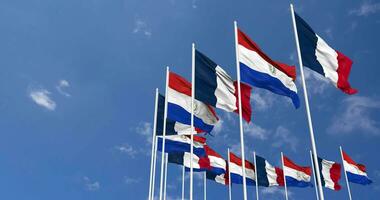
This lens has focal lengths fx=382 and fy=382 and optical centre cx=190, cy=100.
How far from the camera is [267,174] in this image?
35.2m

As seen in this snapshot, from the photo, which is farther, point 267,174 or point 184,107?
point 267,174

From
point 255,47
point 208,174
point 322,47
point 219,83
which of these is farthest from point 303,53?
point 208,174

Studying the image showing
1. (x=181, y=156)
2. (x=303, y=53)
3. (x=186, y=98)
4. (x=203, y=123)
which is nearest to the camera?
(x=303, y=53)

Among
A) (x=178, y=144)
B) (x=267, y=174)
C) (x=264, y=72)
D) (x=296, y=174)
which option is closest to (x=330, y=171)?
(x=296, y=174)

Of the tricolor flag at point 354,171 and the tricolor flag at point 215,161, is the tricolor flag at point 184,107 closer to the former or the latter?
the tricolor flag at point 215,161

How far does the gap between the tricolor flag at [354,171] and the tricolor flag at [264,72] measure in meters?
21.6

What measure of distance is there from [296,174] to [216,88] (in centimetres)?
1988

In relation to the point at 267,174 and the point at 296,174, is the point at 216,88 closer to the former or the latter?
the point at 267,174

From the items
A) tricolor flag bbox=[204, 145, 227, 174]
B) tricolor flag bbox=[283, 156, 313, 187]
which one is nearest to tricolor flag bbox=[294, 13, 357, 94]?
tricolor flag bbox=[204, 145, 227, 174]

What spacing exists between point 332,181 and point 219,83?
22.2m

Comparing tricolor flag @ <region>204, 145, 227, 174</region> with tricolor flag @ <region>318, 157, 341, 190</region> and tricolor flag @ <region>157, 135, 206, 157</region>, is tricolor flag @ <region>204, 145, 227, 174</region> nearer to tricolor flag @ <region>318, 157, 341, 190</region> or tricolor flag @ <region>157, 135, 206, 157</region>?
tricolor flag @ <region>157, 135, 206, 157</region>

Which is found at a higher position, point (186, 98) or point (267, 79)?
point (186, 98)

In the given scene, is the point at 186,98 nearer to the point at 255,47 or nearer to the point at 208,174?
the point at 255,47

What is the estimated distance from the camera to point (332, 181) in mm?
35219
